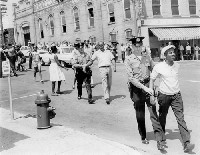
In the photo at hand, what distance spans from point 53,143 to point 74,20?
3099 centimetres

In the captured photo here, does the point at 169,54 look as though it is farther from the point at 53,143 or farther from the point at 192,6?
the point at 192,6

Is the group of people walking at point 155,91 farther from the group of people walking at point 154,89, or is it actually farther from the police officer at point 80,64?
the police officer at point 80,64

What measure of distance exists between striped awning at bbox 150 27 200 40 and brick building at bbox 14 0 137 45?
226 cm

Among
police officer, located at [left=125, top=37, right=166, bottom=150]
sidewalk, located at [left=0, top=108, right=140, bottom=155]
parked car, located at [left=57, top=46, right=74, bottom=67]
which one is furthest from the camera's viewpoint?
parked car, located at [left=57, top=46, right=74, bottom=67]

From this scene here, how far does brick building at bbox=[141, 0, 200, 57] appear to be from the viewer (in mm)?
29625

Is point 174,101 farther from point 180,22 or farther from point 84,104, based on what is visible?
point 180,22

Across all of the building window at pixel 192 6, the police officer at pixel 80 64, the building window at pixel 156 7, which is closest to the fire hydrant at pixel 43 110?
the police officer at pixel 80 64

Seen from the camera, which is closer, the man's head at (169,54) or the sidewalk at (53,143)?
the sidewalk at (53,143)

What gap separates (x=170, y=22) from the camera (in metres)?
30.4

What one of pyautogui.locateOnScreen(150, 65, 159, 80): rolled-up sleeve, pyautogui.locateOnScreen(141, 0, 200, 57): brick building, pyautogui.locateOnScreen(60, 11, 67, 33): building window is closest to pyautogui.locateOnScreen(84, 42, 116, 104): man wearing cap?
pyautogui.locateOnScreen(150, 65, 159, 80): rolled-up sleeve

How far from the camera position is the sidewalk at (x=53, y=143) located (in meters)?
5.48

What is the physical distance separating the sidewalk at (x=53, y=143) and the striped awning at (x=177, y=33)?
23.4 m

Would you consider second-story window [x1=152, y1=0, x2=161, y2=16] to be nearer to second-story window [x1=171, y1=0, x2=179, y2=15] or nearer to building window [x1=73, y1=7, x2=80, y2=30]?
second-story window [x1=171, y1=0, x2=179, y2=15]

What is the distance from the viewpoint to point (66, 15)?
36625mm
